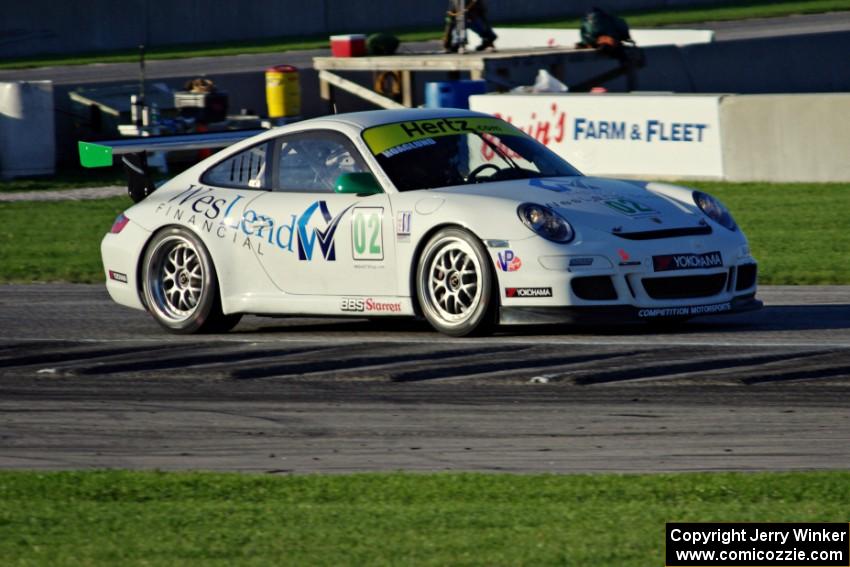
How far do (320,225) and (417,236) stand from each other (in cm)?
71

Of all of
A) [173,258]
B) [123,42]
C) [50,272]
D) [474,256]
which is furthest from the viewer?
[123,42]

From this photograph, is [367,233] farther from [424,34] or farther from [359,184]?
[424,34]

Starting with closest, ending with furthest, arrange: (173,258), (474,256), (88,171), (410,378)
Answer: (410,378)
(474,256)
(173,258)
(88,171)

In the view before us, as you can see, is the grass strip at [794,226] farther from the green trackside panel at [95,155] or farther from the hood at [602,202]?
the green trackside panel at [95,155]

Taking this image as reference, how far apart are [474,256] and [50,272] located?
5967mm

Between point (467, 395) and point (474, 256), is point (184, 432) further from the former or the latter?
point (474, 256)

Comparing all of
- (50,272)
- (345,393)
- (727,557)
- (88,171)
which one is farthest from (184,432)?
(88,171)


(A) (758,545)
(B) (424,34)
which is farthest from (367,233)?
(B) (424,34)

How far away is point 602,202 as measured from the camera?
9.60 meters

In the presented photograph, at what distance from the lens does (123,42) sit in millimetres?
44125

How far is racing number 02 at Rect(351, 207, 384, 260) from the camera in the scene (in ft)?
32.2

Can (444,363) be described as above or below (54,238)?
below

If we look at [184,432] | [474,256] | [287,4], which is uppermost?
[287,4]

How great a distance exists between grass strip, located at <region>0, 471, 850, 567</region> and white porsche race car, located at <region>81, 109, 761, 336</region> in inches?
118
